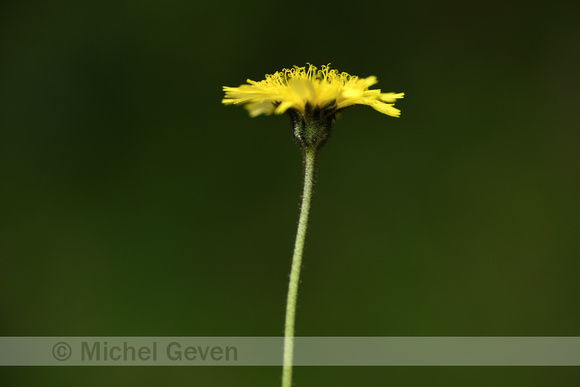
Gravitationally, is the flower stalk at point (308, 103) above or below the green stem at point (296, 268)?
above

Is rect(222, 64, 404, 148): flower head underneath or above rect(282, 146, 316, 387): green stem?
above

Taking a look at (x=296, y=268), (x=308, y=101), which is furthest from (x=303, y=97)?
(x=296, y=268)

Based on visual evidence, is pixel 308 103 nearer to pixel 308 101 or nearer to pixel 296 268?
pixel 308 101

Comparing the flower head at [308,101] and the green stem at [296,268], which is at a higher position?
the flower head at [308,101]

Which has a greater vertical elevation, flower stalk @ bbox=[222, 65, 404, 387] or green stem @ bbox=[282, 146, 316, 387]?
flower stalk @ bbox=[222, 65, 404, 387]

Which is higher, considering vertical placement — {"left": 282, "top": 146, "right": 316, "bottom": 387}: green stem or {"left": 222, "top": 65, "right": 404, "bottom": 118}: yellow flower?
{"left": 222, "top": 65, "right": 404, "bottom": 118}: yellow flower

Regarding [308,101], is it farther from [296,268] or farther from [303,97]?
[296,268]

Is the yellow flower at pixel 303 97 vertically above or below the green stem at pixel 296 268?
above

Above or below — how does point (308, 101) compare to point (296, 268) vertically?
above

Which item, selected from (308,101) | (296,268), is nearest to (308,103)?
(308,101)
